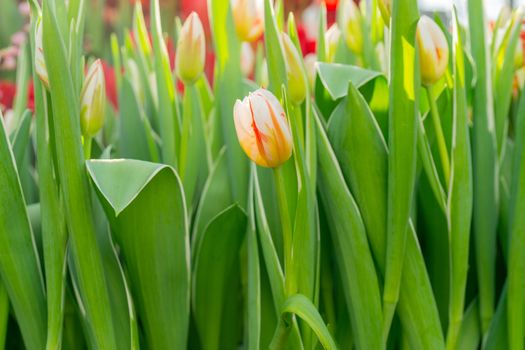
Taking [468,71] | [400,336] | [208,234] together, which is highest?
[468,71]

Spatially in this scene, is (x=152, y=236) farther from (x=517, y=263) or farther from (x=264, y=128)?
(x=517, y=263)

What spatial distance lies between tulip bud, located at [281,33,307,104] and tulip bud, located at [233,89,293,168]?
54 mm

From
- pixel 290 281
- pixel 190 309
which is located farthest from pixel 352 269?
pixel 190 309

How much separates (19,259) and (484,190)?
1.20ft

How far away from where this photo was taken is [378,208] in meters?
0.53

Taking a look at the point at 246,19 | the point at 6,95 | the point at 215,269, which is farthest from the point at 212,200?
the point at 6,95

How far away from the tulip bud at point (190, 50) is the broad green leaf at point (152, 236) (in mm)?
126

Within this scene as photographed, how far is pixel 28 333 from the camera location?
55cm

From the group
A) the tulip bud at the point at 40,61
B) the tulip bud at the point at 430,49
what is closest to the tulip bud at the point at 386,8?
the tulip bud at the point at 430,49

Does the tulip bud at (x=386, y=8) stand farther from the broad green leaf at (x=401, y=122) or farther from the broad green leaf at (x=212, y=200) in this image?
the broad green leaf at (x=212, y=200)

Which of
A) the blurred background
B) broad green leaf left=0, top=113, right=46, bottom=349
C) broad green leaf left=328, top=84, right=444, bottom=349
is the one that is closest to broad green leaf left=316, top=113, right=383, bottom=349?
broad green leaf left=328, top=84, right=444, bottom=349

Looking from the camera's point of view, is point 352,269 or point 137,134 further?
point 137,134

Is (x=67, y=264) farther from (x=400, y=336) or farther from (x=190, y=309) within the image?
(x=400, y=336)

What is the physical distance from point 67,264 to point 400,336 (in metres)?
0.28
